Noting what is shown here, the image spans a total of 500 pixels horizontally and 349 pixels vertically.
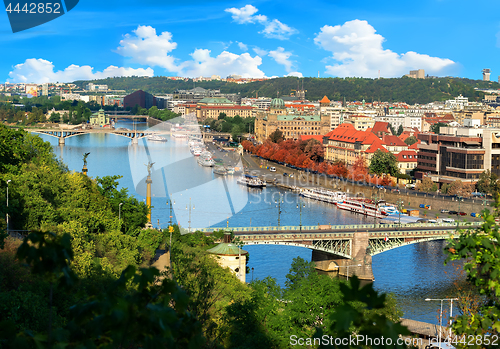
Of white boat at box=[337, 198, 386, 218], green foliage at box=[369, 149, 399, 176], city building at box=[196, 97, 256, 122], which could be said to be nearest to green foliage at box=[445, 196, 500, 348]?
white boat at box=[337, 198, 386, 218]

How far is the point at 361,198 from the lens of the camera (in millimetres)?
31938

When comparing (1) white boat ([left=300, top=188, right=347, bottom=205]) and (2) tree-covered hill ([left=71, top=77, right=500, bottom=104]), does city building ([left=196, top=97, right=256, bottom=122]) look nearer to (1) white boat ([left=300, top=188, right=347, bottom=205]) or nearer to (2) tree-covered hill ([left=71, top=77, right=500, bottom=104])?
(2) tree-covered hill ([left=71, top=77, right=500, bottom=104])

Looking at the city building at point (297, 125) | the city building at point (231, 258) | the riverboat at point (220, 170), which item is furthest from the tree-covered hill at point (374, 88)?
the city building at point (231, 258)

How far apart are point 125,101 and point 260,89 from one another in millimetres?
31166

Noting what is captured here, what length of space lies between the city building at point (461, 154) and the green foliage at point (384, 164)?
221 cm

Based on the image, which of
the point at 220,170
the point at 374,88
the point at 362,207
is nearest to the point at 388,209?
the point at 362,207

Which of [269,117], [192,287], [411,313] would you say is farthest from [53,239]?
[269,117]

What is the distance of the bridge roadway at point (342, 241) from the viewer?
60.1ft

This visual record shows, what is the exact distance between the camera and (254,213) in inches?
1090

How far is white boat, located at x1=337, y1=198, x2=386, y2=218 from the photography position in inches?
1133

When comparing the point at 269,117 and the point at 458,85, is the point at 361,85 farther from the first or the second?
the point at 269,117

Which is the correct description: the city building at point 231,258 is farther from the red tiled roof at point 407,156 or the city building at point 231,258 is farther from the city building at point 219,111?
the city building at point 219,111

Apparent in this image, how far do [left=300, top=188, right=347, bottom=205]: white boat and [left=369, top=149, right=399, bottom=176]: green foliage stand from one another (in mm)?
3646

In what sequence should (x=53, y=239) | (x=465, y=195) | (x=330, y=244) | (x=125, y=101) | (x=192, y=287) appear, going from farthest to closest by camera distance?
1. (x=125, y=101)
2. (x=465, y=195)
3. (x=330, y=244)
4. (x=192, y=287)
5. (x=53, y=239)
